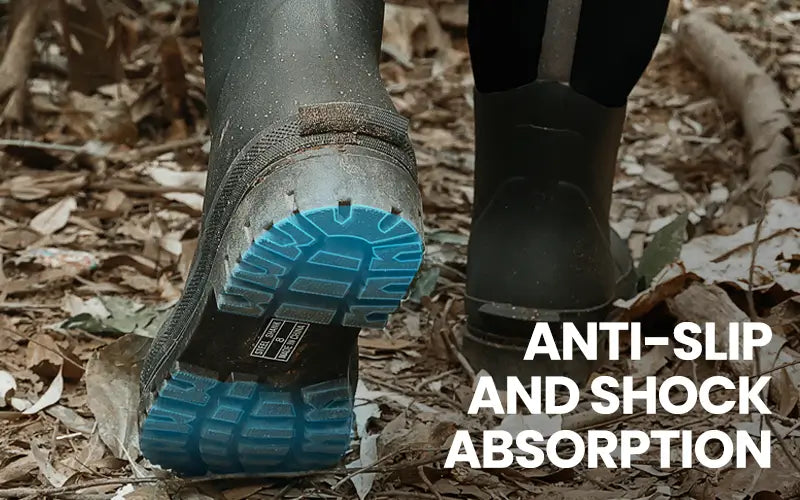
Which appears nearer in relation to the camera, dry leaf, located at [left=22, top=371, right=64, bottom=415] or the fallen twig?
dry leaf, located at [left=22, top=371, right=64, bottom=415]

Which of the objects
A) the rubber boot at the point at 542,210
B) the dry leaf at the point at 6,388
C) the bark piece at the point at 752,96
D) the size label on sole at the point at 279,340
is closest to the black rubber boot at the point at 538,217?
the rubber boot at the point at 542,210

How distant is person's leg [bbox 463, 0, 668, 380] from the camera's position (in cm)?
119

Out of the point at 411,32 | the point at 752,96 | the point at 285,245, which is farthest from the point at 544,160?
the point at 411,32

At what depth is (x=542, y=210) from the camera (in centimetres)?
124

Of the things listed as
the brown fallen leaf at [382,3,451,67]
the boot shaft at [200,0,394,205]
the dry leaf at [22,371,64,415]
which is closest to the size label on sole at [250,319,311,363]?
the boot shaft at [200,0,394,205]

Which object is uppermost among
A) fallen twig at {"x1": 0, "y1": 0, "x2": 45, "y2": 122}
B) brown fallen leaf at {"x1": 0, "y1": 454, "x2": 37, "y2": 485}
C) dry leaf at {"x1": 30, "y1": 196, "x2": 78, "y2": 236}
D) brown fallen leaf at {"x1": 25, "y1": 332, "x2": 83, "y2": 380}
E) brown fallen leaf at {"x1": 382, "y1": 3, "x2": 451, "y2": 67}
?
brown fallen leaf at {"x1": 382, "y1": 3, "x2": 451, "y2": 67}

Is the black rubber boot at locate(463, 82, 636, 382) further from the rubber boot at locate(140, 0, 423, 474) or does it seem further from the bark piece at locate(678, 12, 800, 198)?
the bark piece at locate(678, 12, 800, 198)

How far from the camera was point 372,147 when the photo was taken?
0.84 metres

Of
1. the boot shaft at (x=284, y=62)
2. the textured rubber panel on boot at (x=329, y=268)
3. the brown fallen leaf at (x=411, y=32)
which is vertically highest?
the brown fallen leaf at (x=411, y=32)

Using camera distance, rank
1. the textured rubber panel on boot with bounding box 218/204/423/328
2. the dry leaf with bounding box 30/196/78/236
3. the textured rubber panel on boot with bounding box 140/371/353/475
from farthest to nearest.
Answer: the dry leaf with bounding box 30/196/78/236 < the textured rubber panel on boot with bounding box 140/371/353/475 < the textured rubber panel on boot with bounding box 218/204/423/328

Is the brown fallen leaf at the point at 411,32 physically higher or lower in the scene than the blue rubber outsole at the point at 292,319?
higher

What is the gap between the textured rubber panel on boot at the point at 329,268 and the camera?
2.61 feet

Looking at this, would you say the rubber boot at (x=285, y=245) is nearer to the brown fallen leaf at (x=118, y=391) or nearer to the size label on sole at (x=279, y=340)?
the size label on sole at (x=279, y=340)

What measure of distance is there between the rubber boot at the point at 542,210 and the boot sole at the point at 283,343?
30cm
